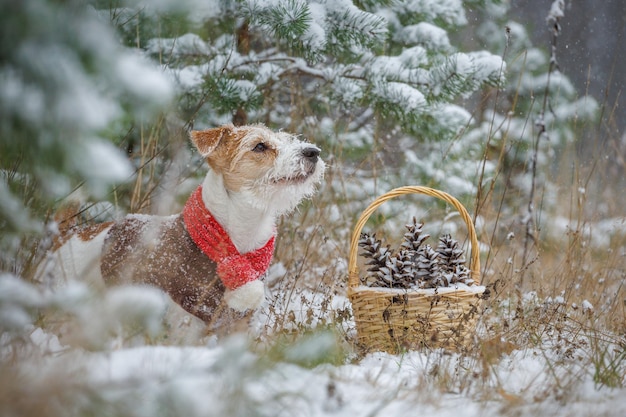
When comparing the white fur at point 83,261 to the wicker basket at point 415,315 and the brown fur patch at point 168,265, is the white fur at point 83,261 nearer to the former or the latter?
the brown fur patch at point 168,265

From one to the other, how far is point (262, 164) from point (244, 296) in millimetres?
638

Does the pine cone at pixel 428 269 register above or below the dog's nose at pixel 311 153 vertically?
below

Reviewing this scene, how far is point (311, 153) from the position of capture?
262cm

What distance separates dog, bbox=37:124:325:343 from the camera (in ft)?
7.86

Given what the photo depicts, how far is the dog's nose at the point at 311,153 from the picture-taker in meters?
2.62

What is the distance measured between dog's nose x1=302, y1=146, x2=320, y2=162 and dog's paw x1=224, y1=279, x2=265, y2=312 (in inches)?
24.9

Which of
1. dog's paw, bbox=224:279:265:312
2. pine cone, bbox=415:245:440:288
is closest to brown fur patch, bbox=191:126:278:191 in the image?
dog's paw, bbox=224:279:265:312

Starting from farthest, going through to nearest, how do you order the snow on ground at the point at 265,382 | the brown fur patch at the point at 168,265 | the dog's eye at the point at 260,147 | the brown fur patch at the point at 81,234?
1. the dog's eye at the point at 260,147
2. the brown fur patch at the point at 81,234
3. the brown fur patch at the point at 168,265
4. the snow on ground at the point at 265,382

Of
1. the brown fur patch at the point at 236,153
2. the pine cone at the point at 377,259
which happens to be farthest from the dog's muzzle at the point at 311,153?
the pine cone at the point at 377,259

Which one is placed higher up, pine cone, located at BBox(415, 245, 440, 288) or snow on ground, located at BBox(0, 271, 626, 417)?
snow on ground, located at BBox(0, 271, 626, 417)

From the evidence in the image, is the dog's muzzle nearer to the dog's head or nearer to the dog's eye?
the dog's head

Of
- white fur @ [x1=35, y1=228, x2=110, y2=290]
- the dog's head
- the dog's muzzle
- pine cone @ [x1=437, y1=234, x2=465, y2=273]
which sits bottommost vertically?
white fur @ [x1=35, y1=228, x2=110, y2=290]

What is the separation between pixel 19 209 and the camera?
1499 millimetres

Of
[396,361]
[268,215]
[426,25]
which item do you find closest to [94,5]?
[268,215]
